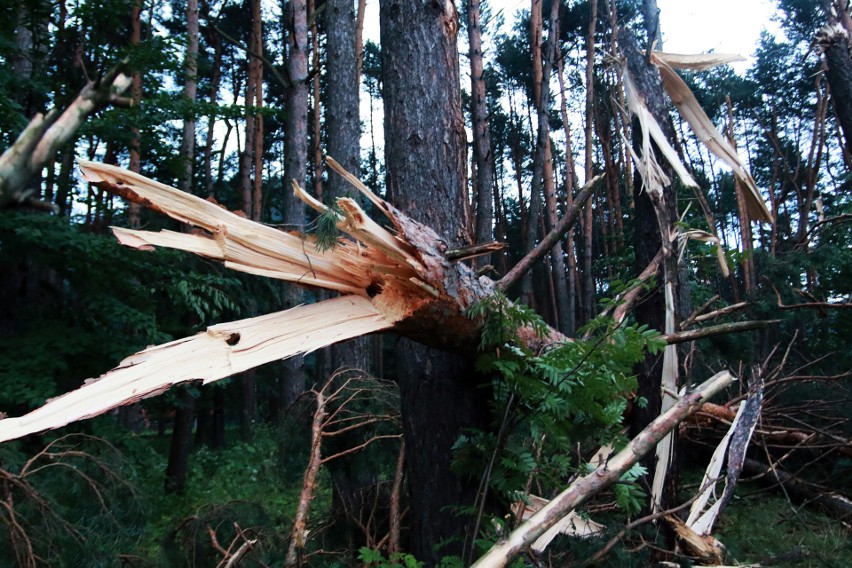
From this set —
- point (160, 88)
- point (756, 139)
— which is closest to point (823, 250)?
point (160, 88)

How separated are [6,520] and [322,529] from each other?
185 cm

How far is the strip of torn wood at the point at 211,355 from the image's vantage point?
170cm

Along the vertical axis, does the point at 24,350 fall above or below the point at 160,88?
below

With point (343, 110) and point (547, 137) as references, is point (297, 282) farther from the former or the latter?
point (547, 137)

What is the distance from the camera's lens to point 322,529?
4.22 metres

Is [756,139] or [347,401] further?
[756,139]

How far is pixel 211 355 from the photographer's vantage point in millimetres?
1983

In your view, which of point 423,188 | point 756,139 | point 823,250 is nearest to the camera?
point 423,188

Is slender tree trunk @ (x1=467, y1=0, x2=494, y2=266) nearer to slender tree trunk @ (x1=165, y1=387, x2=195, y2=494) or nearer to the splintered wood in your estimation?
slender tree trunk @ (x1=165, y1=387, x2=195, y2=494)

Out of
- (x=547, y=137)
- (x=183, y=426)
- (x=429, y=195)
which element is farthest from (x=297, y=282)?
(x=547, y=137)

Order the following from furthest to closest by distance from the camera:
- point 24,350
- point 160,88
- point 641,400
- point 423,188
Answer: point 160,88 < point 24,350 < point 423,188 < point 641,400

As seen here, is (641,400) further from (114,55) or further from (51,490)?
(114,55)

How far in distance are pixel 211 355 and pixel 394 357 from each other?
14.8ft

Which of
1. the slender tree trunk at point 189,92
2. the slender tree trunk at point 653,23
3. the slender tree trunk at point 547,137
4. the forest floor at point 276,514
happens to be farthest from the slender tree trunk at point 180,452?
the slender tree trunk at point 653,23
